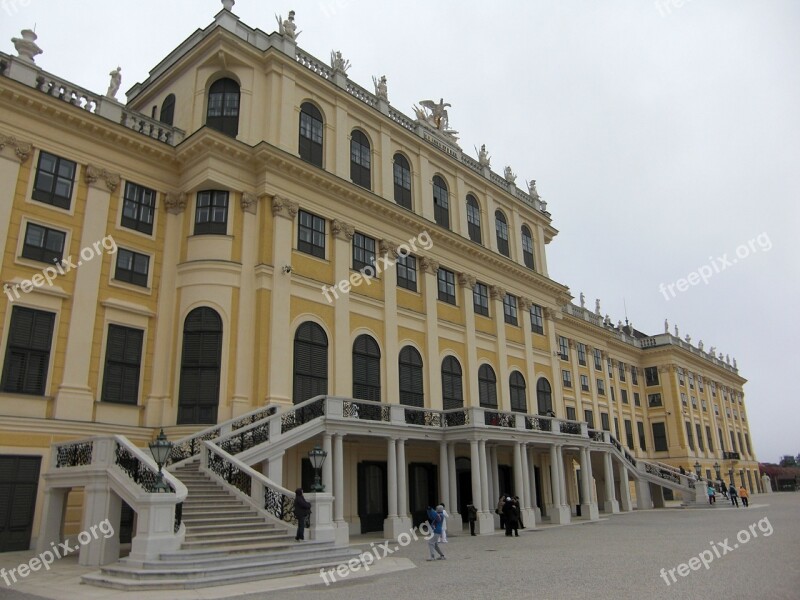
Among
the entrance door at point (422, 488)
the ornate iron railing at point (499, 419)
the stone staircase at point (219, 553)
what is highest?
the ornate iron railing at point (499, 419)

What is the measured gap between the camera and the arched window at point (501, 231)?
37.3 metres

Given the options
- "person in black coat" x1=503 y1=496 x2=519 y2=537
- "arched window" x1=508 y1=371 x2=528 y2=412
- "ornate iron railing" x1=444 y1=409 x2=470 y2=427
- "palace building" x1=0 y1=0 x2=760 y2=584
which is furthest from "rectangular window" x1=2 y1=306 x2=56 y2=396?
"arched window" x1=508 y1=371 x2=528 y2=412

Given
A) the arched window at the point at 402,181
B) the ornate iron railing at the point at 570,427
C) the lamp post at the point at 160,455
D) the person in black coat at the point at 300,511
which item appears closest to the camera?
the lamp post at the point at 160,455

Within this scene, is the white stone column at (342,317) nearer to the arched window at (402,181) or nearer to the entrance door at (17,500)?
the arched window at (402,181)

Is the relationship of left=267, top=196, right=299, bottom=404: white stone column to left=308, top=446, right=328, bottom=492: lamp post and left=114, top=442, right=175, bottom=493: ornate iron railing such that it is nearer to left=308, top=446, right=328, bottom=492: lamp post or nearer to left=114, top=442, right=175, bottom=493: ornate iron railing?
left=308, top=446, right=328, bottom=492: lamp post

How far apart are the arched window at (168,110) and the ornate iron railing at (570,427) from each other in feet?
75.5

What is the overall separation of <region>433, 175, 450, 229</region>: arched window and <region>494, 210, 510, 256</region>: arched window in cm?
456

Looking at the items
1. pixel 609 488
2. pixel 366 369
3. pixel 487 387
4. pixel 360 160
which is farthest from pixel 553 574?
pixel 609 488

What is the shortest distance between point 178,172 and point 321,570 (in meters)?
16.3

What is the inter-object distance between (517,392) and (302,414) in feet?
55.4

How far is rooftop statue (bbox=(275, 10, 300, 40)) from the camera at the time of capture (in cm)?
2734

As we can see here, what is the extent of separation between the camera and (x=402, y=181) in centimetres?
3139

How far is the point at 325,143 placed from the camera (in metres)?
27.8

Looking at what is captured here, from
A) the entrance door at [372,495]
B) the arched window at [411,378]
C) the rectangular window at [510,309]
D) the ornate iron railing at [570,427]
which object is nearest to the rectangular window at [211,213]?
the arched window at [411,378]
